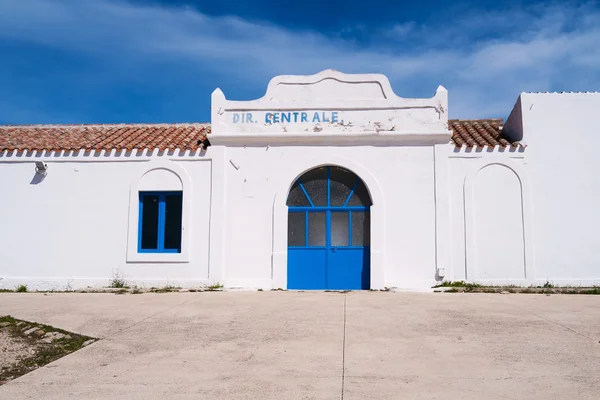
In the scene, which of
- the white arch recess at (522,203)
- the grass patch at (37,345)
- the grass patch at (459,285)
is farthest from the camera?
the white arch recess at (522,203)

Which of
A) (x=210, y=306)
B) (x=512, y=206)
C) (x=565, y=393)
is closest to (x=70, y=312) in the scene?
(x=210, y=306)

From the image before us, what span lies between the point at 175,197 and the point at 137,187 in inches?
35.2

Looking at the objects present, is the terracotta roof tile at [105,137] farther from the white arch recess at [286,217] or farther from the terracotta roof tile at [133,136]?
the white arch recess at [286,217]

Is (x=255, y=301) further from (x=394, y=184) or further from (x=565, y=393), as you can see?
(x=565, y=393)

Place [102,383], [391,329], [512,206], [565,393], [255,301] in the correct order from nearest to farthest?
[565,393] < [102,383] < [391,329] < [255,301] < [512,206]

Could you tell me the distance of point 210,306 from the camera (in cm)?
865

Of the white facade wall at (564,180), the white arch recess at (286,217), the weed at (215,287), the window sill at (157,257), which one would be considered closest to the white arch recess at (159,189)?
the window sill at (157,257)

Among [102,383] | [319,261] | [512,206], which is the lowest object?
[102,383]

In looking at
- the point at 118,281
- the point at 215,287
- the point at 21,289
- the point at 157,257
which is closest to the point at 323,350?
the point at 215,287

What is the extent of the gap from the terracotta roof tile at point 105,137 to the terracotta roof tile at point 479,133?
6307mm

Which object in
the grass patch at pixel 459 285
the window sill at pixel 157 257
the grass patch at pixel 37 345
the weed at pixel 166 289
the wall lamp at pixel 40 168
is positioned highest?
the wall lamp at pixel 40 168

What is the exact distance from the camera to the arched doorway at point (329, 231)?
1150 cm

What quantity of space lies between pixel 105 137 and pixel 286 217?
18.0 feet

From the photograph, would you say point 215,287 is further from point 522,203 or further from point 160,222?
point 522,203
